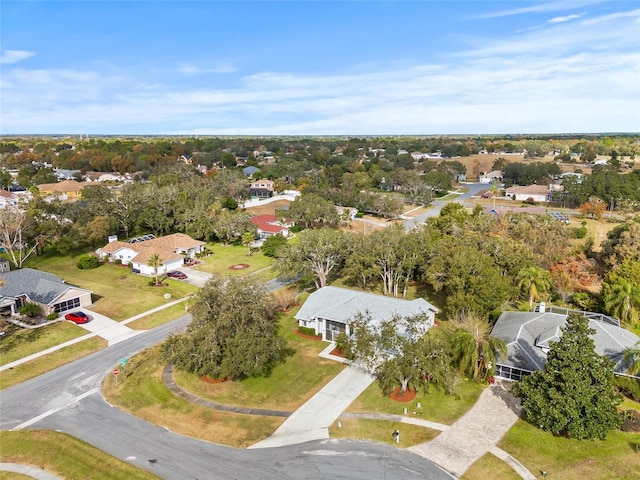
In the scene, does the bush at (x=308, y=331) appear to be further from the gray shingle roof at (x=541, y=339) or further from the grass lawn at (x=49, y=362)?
the grass lawn at (x=49, y=362)

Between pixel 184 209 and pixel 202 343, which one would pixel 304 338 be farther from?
pixel 184 209

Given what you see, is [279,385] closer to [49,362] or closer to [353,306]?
[353,306]

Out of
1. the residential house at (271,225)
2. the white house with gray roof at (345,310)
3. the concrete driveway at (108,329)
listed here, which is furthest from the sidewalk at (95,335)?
the residential house at (271,225)

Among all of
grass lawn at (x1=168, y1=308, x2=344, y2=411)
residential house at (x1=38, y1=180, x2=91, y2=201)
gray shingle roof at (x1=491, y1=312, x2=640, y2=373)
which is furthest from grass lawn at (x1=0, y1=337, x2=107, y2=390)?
residential house at (x1=38, y1=180, x2=91, y2=201)

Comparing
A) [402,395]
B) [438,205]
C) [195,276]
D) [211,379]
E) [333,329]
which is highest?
[438,205]

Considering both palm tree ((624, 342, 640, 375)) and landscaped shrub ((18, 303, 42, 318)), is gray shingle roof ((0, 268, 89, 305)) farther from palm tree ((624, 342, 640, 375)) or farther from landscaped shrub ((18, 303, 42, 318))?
palm tree ((624, 342, 640, 375))

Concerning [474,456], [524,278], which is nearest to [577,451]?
[474,456]

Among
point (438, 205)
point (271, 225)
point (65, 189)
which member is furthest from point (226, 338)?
point (65, 189)
